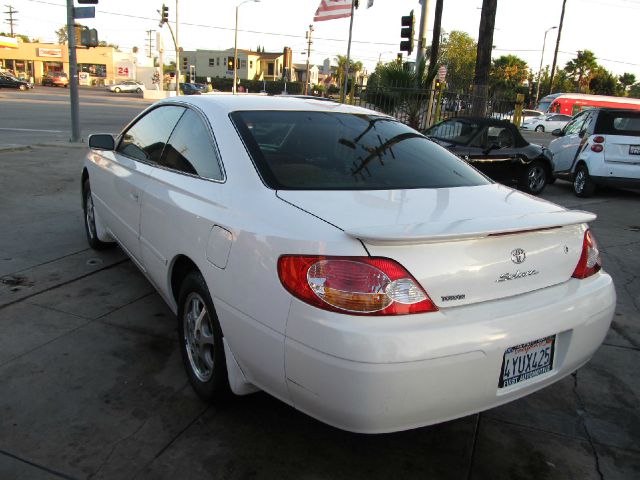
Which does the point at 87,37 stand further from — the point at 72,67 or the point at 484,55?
the point at 484,55

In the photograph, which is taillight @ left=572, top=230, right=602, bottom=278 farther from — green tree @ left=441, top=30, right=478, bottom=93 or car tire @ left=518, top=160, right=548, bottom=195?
green tree @ left=441, top=30, right=478, bottom=93

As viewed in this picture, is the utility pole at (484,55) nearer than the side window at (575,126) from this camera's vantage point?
No

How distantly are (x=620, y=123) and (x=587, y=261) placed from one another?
8.41m

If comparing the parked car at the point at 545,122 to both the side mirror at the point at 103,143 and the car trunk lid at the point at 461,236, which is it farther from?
the car trunk lid at the point at 461,236

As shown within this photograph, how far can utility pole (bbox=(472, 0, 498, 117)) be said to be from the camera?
13.3 m

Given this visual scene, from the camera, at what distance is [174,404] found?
290cm

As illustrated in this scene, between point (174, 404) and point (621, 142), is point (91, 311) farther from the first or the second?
point (621, 142)

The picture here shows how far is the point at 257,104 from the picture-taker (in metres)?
3.38

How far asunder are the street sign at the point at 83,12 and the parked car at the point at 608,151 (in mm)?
11070

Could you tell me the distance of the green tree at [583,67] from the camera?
6756 centimetres

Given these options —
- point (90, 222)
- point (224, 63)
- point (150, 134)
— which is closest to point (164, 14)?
point (90, 222)

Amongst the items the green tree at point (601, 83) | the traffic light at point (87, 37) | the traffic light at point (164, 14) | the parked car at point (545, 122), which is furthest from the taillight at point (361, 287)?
the green tree at point (601, 83)

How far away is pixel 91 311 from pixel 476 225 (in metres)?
2.96

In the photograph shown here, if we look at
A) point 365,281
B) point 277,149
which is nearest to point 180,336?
point 277,149
